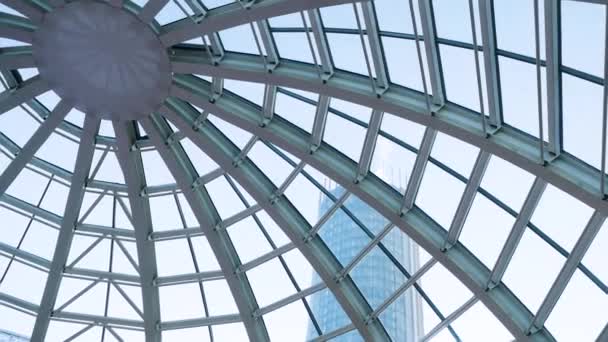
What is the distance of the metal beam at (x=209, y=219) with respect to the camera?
22422mm

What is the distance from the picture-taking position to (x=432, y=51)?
16953 mm

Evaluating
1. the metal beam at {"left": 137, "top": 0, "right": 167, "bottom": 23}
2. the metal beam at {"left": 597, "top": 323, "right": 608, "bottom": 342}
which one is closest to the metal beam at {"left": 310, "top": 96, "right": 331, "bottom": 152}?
the metal beam at {"left": 137, "top": 0, "right": 167, "bottom": 23}

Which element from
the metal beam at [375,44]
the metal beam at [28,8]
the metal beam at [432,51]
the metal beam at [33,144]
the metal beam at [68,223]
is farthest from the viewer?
the metal beam at [68,223]

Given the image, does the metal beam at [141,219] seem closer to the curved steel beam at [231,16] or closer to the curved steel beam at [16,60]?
the curved steel beam at [16,60]

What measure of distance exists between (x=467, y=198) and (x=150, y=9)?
31.7 feet

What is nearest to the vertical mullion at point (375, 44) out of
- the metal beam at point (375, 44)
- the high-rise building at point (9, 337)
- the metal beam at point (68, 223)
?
the metal beam at point (375, 44)

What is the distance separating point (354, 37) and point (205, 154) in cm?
736

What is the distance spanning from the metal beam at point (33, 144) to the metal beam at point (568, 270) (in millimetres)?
14387

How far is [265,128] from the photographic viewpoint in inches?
819

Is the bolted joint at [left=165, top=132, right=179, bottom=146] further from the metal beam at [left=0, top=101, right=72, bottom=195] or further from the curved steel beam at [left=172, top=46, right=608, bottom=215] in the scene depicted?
the curved steel beam at [left=172, top=46, right=608, bottom=215]

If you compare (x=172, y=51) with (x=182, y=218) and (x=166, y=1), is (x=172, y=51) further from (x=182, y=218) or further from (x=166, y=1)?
(x=182, y=218)

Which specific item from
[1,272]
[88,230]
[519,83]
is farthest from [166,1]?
[1,272]

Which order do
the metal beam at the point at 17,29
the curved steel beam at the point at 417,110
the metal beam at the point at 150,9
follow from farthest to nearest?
the metal beam at the point at 17,29 → the metal beam at the point at 150,9 → the curved steel beam at the point at 417,110

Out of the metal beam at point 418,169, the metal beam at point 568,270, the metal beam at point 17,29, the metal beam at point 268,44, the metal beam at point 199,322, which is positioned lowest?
the metal beam at point 568,270
